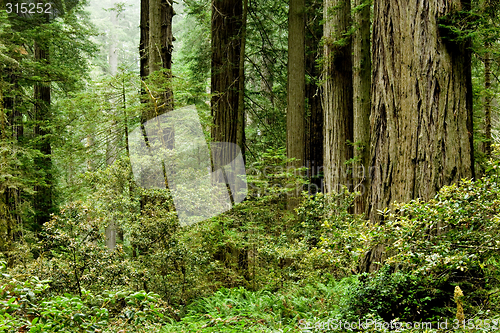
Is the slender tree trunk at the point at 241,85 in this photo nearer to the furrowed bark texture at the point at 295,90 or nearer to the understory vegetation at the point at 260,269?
the furrowed bark texture at the point at 295,90

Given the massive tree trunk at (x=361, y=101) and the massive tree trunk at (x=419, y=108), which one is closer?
the massive tree trunk at (x=419, y=108)

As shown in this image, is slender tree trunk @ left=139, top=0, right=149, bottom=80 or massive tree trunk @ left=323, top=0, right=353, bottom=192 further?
slender tree trunk @ left=139, top=0, right=149, bottom=80

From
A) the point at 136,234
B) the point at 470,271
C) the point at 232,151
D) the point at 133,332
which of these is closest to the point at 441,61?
the point at 470,271

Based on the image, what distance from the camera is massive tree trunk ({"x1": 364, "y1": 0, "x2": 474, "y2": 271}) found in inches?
138

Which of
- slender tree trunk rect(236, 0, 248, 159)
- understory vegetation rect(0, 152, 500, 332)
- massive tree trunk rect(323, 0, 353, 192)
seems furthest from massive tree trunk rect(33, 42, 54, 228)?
massive tree trunk rect(323, 0, 353, 192)

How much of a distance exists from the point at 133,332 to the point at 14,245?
560 cm

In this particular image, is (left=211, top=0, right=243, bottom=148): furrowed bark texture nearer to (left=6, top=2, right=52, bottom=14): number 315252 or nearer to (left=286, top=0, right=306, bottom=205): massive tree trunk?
(left=286, top=0, right=306, bottom=205): massive tree trunk

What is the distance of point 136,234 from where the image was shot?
5.94 meters

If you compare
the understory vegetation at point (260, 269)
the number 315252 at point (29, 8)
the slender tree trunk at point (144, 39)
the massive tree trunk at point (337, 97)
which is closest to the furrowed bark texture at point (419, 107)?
the understory vegetation at point (260, 269)

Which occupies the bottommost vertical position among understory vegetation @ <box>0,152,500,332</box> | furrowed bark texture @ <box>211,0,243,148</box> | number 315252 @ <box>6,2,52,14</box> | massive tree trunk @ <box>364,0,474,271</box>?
understory vegetation @ <box>0,152,500,332</box>

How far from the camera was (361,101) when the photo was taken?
6.83 m

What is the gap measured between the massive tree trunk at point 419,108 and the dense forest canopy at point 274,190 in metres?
0.02

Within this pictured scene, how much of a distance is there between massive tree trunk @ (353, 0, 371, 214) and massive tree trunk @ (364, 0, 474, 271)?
2878 mm

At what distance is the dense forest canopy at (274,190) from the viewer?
2846 millimetres
